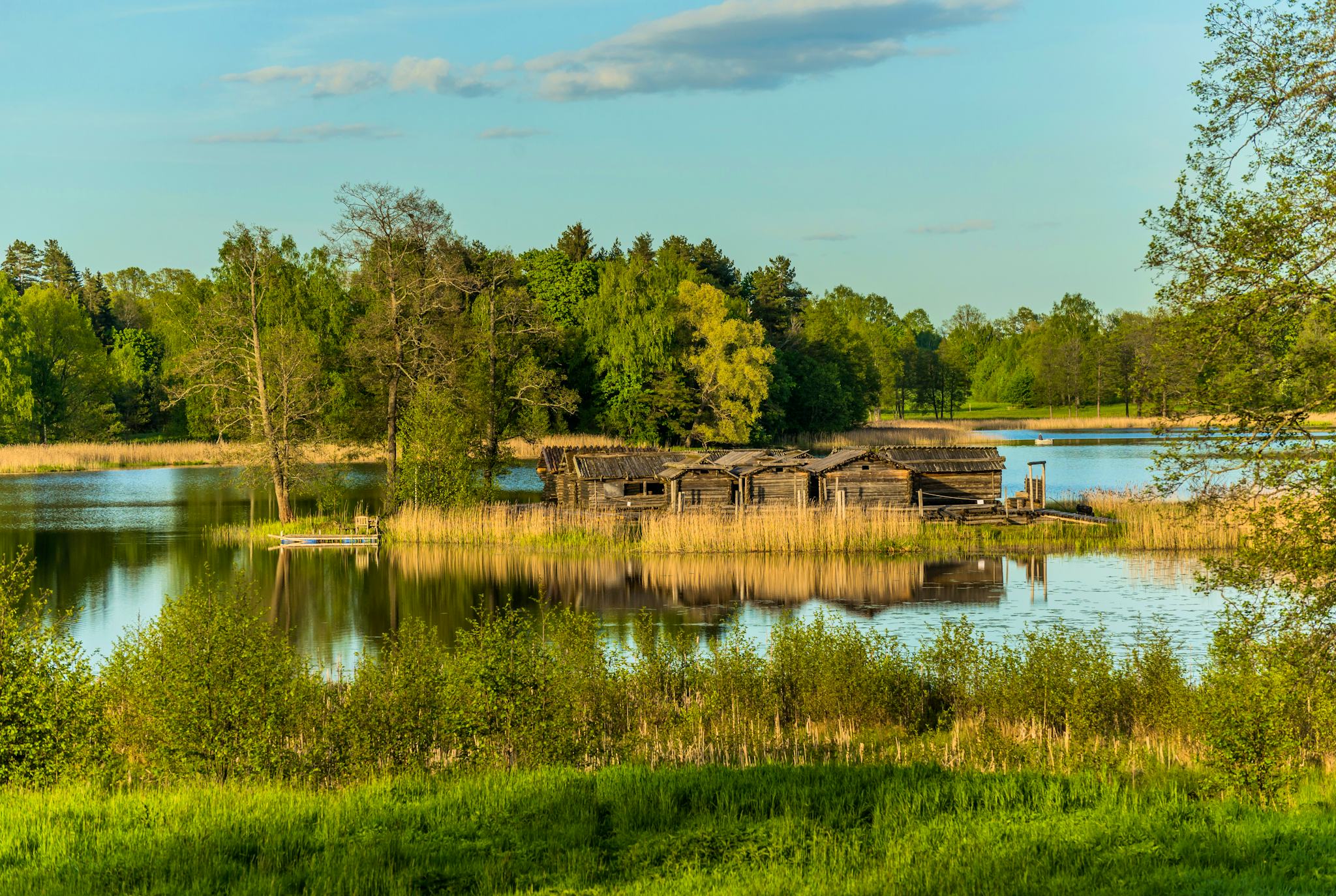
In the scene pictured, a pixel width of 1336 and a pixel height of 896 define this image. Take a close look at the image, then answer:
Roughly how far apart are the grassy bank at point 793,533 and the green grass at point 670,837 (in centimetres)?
2468

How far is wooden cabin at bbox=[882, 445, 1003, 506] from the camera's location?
136 feet

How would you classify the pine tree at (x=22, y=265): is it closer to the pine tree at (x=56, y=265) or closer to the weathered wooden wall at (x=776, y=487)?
the pine tree at (x=56, y=265)

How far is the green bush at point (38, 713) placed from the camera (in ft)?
37.3

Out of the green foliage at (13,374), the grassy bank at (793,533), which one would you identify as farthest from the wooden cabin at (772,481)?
the green foliage at (13,374)

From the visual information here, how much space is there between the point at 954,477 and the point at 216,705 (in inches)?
1333

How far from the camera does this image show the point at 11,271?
365 feet

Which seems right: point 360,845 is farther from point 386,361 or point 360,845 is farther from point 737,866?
point 386,361

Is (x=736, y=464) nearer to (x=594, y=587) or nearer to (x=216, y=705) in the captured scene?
(x=594, y=587)

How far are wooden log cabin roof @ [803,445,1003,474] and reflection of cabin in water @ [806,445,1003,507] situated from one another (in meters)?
0.02

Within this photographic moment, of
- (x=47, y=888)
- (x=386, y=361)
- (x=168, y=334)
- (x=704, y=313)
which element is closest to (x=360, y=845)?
(x=47, y=888)

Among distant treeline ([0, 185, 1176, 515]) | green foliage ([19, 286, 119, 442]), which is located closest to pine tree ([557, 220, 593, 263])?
distant treeline ([0, 185, 1176, 515])

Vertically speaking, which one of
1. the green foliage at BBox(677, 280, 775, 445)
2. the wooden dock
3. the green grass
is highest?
the green foliage at BBox(677, 280, 775, 445)

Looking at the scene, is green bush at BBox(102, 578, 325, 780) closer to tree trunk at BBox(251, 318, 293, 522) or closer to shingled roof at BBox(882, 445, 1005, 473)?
tree trunk at BBox(251, 318, 293, 522)

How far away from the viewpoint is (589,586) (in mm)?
30906
